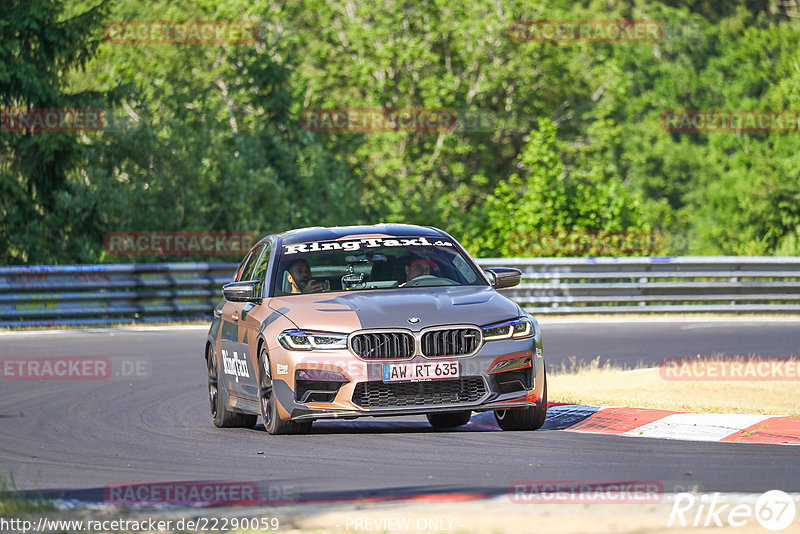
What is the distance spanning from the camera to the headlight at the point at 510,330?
31.2ft

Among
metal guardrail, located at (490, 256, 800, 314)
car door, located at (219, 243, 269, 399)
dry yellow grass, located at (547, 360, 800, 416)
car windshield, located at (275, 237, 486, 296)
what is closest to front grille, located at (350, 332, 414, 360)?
car windshield, located at (275, 237, 486, 296)

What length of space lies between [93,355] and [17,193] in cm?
1076

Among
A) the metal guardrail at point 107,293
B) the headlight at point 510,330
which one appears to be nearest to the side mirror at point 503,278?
the headlight at point 510,330

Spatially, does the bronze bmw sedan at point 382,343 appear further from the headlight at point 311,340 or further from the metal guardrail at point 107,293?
the metal guardrail at point 107,293

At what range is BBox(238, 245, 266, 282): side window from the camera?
38.4 ft

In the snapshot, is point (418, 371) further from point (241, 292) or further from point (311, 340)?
point (241, 292)

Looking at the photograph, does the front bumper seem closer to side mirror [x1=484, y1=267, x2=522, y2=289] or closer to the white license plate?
the white license plate

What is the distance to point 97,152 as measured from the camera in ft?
94.0

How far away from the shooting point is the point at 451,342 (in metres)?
9.42

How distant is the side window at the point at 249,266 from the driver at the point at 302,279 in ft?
3.28

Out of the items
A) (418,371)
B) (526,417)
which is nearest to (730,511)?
(418,371)

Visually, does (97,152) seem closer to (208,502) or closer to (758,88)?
(208,502)

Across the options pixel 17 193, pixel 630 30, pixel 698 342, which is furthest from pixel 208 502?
pixel 630 30

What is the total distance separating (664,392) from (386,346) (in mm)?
4767
